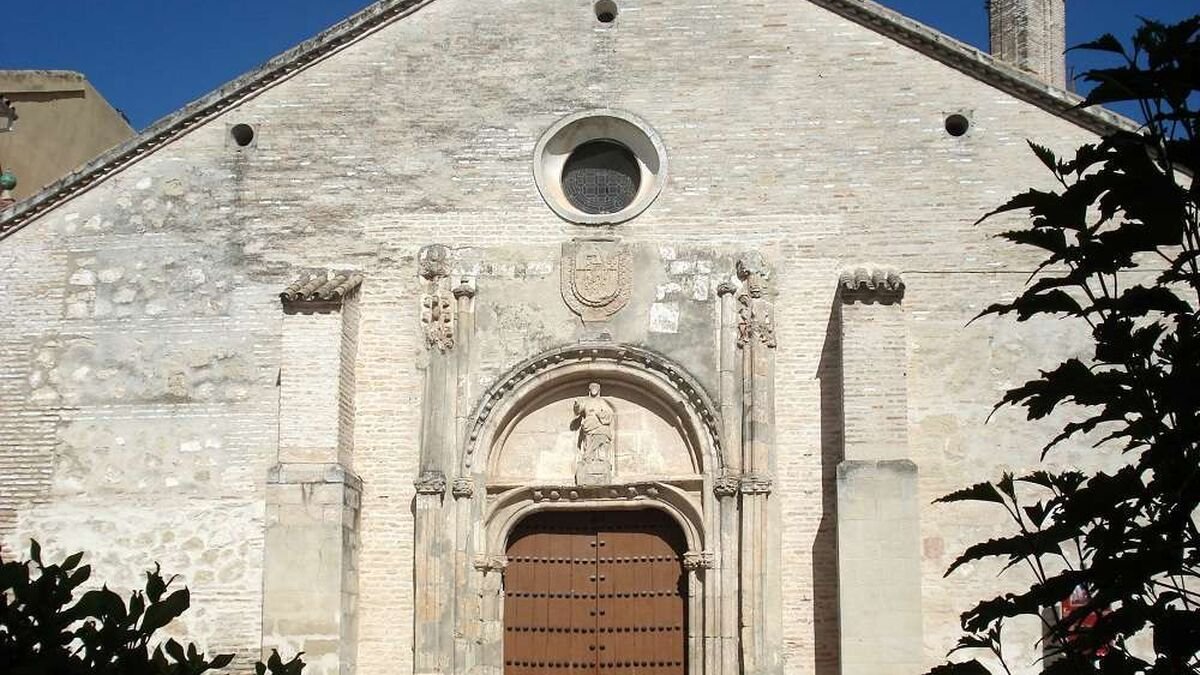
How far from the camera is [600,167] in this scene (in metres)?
16.7

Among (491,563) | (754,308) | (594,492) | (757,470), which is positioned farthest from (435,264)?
(757,470)

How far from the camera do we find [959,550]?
15.2 metres

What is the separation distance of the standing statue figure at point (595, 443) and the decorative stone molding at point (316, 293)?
2444mm

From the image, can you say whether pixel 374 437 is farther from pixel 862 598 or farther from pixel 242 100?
pixel 862 598

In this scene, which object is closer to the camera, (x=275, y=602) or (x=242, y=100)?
(x=275, y=602)

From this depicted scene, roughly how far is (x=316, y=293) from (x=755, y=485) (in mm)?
4337

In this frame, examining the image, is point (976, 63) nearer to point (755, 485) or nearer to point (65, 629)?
point (755, 485)

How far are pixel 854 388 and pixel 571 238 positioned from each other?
3.05 metres

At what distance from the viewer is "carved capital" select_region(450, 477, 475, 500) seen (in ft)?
51.8

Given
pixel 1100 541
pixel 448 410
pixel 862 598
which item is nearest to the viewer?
pixel 1100 541

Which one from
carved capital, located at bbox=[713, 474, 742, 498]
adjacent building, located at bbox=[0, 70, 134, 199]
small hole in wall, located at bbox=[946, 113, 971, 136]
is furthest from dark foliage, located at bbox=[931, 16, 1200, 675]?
adjacent building, located at bbox=[0, 70, 134, 199]

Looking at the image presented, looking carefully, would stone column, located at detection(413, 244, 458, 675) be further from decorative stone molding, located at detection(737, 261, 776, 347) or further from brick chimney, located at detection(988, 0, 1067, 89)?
brick chimney, located at detection(988, 0, 1067, 89)

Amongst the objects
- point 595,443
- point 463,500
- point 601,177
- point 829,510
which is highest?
point 601,177

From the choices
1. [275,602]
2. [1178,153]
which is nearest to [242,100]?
[275,602]
